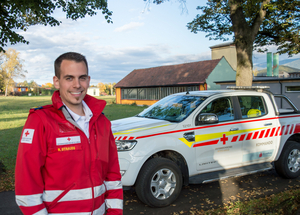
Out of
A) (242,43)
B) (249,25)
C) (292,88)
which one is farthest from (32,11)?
(292,88)

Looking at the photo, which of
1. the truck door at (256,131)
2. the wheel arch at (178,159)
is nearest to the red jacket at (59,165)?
the wheel arch at (178,159)

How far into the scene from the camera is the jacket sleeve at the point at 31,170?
167 centimetres

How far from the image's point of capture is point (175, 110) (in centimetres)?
535

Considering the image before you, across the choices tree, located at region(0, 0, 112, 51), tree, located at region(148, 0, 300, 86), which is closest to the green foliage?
tree, located at region(148, 0, 300, 86)

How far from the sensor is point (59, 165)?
70.0 inches

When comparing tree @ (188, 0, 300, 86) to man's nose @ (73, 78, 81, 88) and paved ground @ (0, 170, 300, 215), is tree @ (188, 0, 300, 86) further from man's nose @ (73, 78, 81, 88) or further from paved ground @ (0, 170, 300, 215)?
man's nose @ (73, 78, 81, 88)

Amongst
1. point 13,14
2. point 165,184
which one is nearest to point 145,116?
point 165,184

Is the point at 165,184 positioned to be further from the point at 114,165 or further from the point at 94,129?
the point at 94,129

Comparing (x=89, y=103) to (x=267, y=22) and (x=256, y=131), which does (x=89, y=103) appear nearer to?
(x=256, y=131)

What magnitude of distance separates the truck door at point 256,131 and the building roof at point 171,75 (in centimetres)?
2434

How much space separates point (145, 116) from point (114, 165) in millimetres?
3533

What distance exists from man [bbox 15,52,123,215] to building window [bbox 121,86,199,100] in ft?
97.4

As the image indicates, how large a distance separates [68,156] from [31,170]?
9.7 inches

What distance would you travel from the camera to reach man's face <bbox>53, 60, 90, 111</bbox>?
76.4 inches
